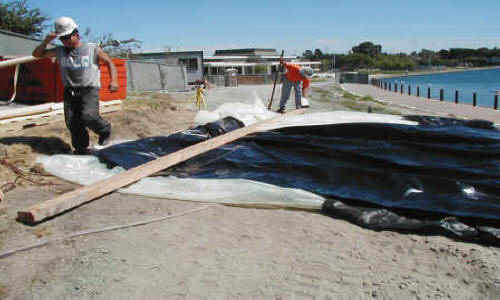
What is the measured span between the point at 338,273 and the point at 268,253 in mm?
496

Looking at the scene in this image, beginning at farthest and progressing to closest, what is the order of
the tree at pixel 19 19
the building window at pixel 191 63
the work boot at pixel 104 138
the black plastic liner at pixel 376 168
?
the building window at pixel 191 63
the tree at pixel 19 19
the work boot at pixel 104 138
the black plastic liner at pixel 376 168

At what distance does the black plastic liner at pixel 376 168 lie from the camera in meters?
3.24

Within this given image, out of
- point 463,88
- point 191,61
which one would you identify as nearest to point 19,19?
point 191,61

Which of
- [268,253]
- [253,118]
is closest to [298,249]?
[268,253]

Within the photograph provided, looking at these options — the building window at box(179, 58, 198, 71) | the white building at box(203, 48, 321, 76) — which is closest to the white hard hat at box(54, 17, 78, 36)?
the white building at box(203, 48, 321, 76)

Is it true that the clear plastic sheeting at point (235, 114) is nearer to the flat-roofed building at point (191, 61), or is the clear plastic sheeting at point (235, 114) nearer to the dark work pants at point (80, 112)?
the dark work pants at point (80, 112)

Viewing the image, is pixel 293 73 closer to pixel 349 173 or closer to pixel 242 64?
pixel 349 173

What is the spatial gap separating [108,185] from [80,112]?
178 cm

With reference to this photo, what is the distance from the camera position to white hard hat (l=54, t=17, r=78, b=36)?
4.99m

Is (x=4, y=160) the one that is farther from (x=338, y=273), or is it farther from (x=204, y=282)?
(x=338, y=273)

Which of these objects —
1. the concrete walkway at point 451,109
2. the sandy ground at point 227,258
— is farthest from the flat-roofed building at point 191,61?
the sandy ground at point 227,258

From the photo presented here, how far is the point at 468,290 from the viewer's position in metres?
2.36

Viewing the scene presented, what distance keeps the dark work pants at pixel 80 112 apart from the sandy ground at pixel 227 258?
1834 millimetres

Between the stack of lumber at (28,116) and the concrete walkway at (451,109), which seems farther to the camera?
the concrete walkway at (451,109)
